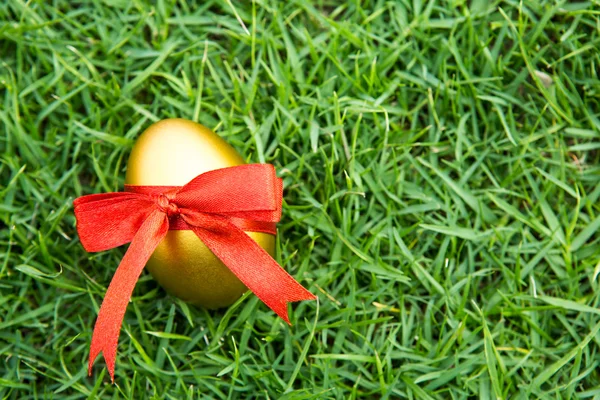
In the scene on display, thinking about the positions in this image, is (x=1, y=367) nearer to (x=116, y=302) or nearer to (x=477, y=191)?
(x=116, y=302)

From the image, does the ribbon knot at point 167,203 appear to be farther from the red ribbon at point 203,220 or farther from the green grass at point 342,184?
the green grass at point 342,184

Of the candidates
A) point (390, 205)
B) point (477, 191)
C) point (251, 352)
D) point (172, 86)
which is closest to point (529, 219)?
point (477, 191)

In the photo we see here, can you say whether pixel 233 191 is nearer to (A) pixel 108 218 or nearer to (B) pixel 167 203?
(B) pixel 167 203

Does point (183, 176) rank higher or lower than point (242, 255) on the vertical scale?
higher

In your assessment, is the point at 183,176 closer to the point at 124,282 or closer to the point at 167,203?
the point at 167,203

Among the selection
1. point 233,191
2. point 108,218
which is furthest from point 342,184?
point 108,218

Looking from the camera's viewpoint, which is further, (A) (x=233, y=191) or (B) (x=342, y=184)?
(B) (x=342, y=184)

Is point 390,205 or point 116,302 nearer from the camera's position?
point 116,302

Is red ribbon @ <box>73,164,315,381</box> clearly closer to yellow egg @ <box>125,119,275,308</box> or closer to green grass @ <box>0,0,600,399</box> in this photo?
yellow egg @ <box>125,119,275,308</box>
